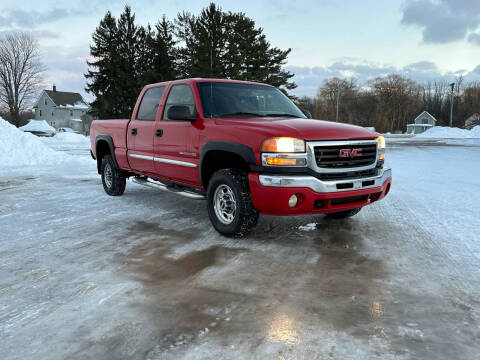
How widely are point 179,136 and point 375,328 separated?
3698 mm

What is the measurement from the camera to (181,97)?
577 cm

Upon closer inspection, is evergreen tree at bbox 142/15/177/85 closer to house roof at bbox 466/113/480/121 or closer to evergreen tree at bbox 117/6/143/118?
evergreen tree at bbox 117/6/143/118

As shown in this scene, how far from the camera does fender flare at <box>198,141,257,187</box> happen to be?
4361mm

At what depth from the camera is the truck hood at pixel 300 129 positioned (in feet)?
13.9

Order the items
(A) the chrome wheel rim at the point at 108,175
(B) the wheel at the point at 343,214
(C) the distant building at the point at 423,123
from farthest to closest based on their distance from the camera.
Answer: (C) the distant building at the point at 423,123 < (A) the chrome wheel rim at the point at 108,175 < (B) the wheel at the point at 343,214

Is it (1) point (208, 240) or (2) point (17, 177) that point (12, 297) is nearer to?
(1) point (208, 240)

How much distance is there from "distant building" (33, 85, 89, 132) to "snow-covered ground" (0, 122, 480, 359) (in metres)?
72.0

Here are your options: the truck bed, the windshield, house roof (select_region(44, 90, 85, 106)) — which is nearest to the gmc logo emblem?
the windshield

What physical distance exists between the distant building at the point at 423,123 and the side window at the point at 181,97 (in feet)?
270

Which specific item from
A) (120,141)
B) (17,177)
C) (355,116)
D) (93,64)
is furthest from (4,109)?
(355,116)

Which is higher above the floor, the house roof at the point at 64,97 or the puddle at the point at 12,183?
the house roof at the point at 64,97

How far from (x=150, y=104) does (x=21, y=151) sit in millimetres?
9880

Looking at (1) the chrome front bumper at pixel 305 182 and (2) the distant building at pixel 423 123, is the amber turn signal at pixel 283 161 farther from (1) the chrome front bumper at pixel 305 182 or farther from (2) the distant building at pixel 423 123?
(2) the distant building at pixel 423 123

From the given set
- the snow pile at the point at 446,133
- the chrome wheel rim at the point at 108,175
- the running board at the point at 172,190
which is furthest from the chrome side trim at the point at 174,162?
the snow pile at the point at 446,133
